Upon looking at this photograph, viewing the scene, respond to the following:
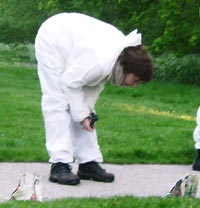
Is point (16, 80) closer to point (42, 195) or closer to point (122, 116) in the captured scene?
point (122, 116)

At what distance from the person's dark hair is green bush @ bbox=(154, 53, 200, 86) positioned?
14132 mm

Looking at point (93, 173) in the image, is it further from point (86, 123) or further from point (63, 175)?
point (86, 123)

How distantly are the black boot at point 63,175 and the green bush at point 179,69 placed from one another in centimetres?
1388

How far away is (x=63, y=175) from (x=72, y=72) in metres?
0.81

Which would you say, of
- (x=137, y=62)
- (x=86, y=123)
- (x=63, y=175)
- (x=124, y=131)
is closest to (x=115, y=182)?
(x=63, y=175)

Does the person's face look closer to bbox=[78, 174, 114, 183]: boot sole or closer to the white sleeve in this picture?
the white sleeve

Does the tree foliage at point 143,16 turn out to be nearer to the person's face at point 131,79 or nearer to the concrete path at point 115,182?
the concrete path at point 115,182

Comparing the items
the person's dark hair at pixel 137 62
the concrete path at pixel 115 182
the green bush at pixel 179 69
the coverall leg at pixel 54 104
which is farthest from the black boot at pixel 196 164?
the green bush at pixel 179 69

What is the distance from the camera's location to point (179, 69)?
2114 cm

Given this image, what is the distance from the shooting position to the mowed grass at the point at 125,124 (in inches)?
302

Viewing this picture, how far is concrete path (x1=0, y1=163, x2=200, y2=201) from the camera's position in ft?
19.8

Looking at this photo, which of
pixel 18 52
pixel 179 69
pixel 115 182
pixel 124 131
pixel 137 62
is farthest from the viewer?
pixel 18 52

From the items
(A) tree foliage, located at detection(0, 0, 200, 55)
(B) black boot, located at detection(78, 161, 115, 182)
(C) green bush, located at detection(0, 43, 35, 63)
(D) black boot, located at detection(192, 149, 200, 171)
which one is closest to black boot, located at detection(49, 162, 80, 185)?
(B) black boot, located at detection(78, 161, 115, 182)

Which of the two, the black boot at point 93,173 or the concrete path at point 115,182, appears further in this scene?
the black boot at point 93,173
